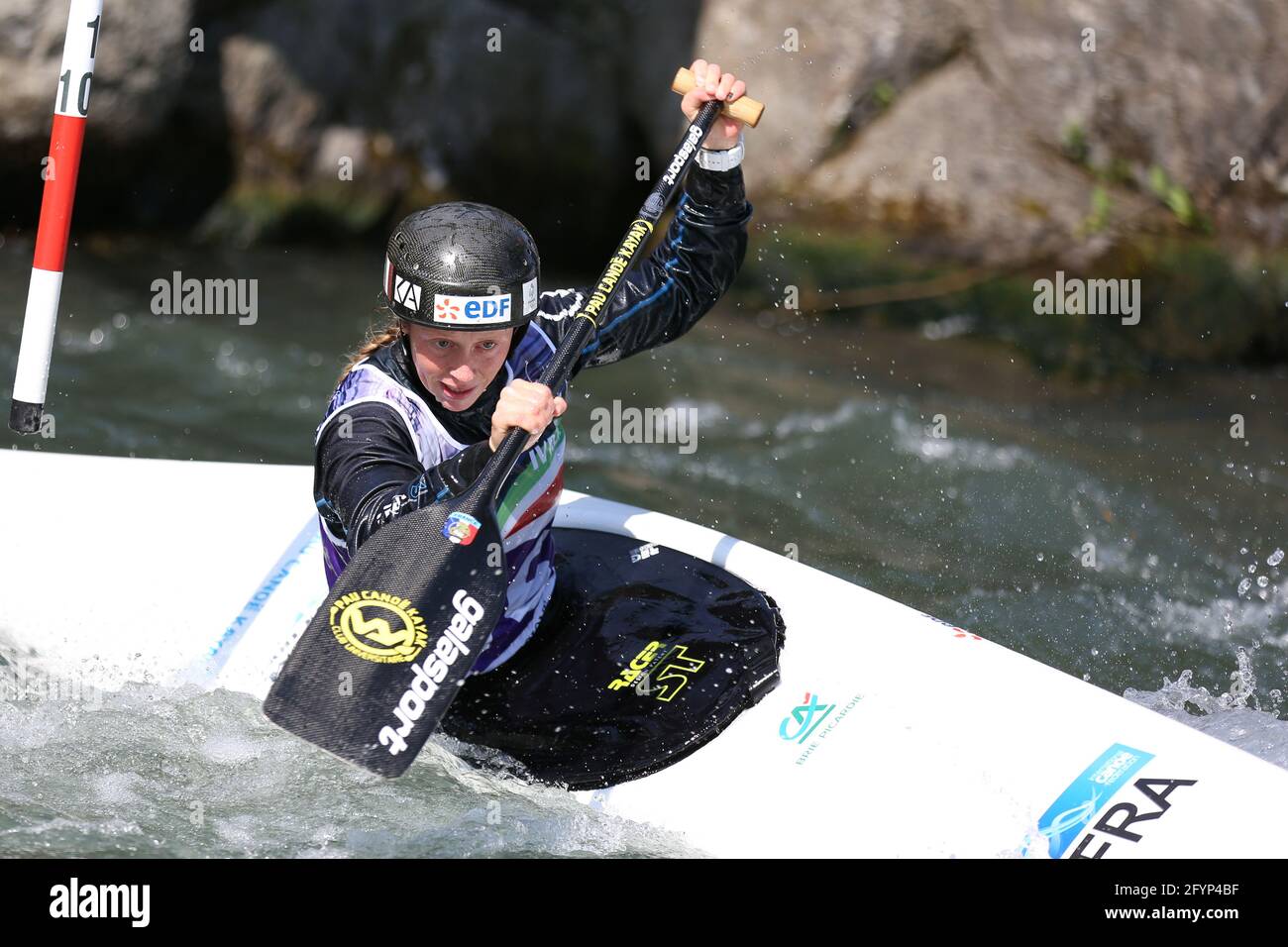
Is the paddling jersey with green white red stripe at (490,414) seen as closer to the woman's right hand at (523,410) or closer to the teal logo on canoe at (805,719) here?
the woman's right hand at (523,410)

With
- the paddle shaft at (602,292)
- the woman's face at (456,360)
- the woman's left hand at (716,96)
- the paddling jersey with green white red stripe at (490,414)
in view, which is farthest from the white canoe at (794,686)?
the woman's left hand at (716,96)

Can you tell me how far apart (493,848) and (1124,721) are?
1.37 metres

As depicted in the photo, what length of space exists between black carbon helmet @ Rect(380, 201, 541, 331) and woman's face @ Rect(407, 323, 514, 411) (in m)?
0.05

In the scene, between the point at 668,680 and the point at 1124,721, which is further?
the point at 668,680

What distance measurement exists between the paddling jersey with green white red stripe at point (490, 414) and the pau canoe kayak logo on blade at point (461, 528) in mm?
54

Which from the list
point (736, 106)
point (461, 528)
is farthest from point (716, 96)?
point (461, 528)

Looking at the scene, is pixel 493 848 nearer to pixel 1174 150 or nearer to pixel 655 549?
pixel 655 549

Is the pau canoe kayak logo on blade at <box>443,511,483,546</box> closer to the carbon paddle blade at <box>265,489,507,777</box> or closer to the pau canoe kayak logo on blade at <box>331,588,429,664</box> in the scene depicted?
the carbon paddle blade at <box>265,489,507,777</box>

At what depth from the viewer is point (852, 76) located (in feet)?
26.1

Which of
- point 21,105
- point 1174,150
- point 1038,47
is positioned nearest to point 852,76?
point 1038,47

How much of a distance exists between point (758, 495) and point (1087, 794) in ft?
10.4

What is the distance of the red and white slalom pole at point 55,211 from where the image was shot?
3627 millimetres

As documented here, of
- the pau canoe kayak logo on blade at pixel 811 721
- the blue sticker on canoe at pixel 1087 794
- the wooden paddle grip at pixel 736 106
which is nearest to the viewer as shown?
the blue sticker on canoe at pixel 1087 794

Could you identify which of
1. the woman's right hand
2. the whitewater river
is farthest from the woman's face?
the whitewater river
